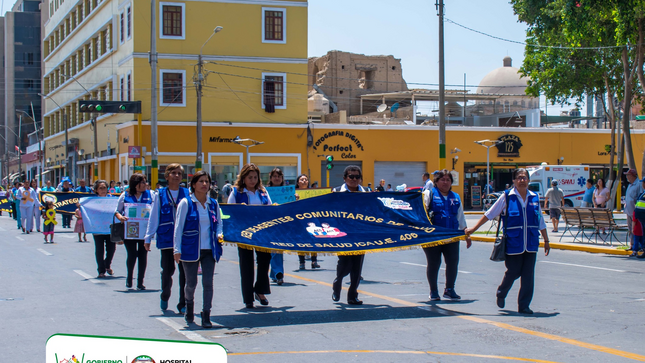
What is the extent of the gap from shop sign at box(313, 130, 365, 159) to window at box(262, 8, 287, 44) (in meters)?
6.29

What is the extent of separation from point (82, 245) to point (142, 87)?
20.6 meters

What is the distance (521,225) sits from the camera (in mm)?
8203

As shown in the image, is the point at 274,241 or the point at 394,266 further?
the point at 394,266

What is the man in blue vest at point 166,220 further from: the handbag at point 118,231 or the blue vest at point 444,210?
the blue vest at point 444,210

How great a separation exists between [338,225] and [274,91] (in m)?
32.0

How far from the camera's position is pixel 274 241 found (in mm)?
8336

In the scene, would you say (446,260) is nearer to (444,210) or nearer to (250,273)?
(444,210)

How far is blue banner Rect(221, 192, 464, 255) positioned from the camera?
8297mm

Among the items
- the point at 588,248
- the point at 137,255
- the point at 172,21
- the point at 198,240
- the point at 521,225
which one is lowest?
the point at 588,248

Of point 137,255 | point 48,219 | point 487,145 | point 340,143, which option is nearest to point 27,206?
point 48,219

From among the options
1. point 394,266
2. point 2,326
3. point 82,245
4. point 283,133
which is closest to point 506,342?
point 2,326

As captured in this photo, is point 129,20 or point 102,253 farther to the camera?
point 129,20

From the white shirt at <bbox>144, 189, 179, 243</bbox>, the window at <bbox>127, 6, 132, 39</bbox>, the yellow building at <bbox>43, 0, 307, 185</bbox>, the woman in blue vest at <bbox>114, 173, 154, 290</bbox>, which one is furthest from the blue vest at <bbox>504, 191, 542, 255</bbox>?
the window at <bbox>127, 6, 132, 39</bbox>

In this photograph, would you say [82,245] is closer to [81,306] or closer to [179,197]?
[81,306]
